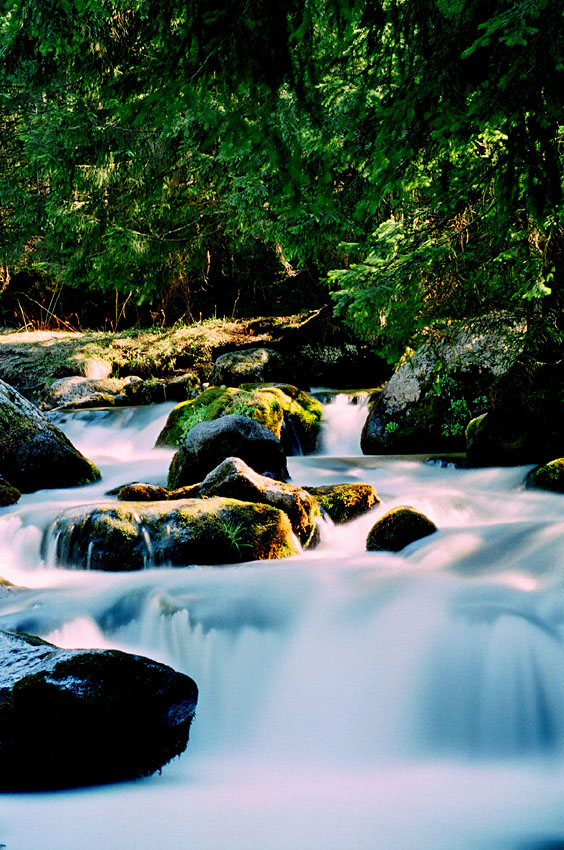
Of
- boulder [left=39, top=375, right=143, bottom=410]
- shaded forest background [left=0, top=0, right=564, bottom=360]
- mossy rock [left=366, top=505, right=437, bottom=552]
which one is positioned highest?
shaded forest background [left=0, top=0, right=564, bottom=360]

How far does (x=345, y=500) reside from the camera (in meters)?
7.07

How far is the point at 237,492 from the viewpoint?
21.7ft

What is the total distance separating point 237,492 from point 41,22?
14.0ft

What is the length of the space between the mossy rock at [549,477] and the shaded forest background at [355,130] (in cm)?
138

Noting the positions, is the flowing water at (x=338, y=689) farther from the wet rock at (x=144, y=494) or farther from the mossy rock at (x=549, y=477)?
the wet rock at (x=144, y=494)

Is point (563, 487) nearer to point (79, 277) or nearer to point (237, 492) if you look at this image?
point (237, 492)

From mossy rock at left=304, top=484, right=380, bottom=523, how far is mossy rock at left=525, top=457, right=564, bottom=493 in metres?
1.96

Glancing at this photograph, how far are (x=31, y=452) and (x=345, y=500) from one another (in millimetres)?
4291

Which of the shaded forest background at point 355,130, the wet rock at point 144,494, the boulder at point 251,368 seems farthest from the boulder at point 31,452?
the boulder at point 251,368

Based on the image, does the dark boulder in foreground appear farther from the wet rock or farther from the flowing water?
the wet rock

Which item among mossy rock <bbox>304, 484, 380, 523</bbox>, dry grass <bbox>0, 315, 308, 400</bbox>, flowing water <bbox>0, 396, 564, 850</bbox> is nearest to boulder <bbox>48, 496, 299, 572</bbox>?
flowing water <bbox>0, 396, 564, 850</bbox>

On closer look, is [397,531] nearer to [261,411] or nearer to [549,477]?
[549,477]

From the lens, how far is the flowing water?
2885mm

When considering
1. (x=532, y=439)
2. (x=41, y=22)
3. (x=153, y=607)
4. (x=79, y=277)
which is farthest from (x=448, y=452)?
(x=79, y=277)
